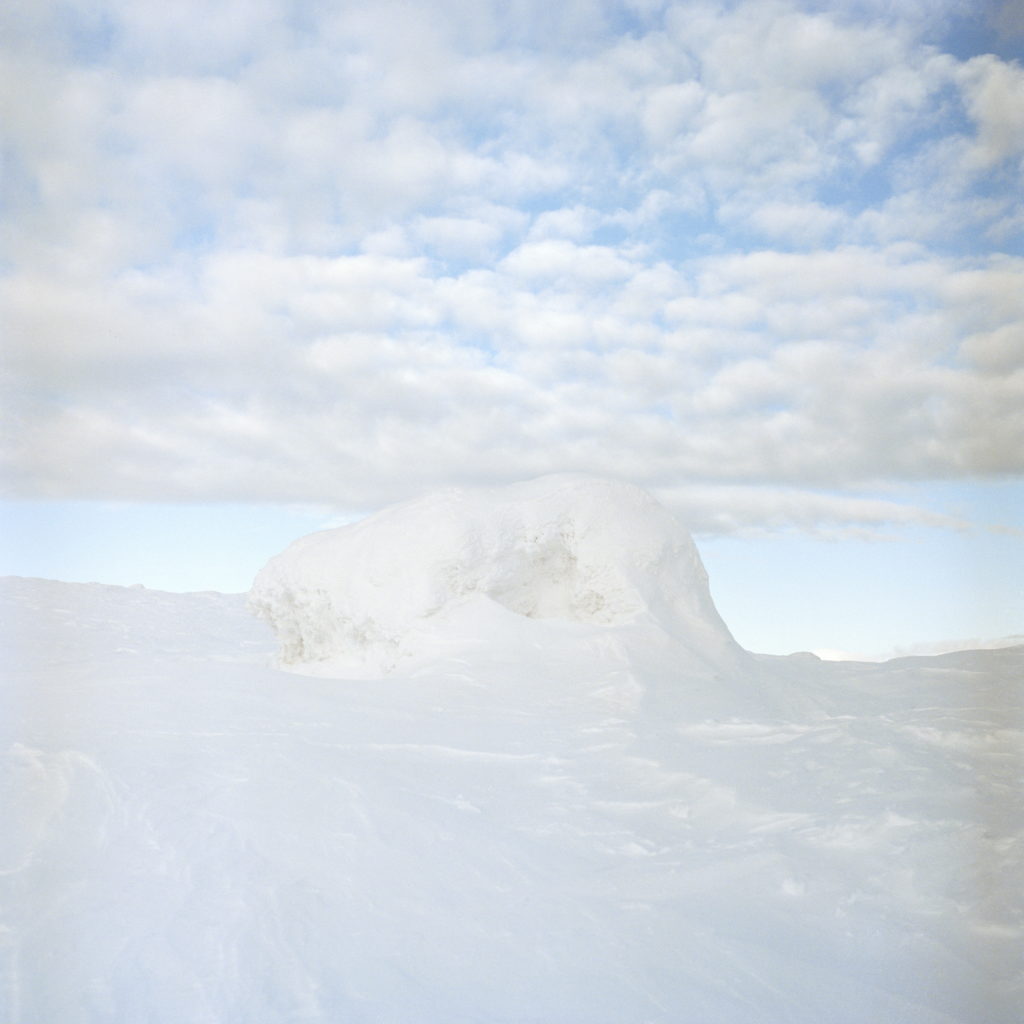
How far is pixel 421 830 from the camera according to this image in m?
4.41

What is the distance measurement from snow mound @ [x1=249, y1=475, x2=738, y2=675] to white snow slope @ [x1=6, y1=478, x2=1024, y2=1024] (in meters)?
1.49

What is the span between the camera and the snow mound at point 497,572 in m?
8.92

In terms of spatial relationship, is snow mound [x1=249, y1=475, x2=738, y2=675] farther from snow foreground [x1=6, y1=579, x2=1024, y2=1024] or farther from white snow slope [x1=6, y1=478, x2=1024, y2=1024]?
snow foreground [x1=6, y1=579, x2=1024, y2=1024]

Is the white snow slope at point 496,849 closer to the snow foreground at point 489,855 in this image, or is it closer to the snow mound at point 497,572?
the snow foreground at point 489,855

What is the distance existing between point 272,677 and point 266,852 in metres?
2.76

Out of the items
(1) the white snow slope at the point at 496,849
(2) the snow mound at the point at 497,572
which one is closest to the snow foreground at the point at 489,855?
(1) the white snow slope at the point at 496,849

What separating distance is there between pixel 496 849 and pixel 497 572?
16.4 ft

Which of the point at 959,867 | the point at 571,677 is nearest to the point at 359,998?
the point at 959,867

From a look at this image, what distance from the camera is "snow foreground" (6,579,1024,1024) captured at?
3312mm

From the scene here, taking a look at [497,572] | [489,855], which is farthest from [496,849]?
[497,572]

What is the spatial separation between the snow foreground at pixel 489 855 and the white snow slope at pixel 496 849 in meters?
0.01

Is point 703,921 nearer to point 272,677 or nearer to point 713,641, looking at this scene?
point 272,677

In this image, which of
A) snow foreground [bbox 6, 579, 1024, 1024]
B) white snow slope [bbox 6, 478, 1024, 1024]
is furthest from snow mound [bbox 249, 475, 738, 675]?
snow foreground [bbox 6, 579, 1024, 1024]

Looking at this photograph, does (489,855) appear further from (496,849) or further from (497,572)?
(497,572)
